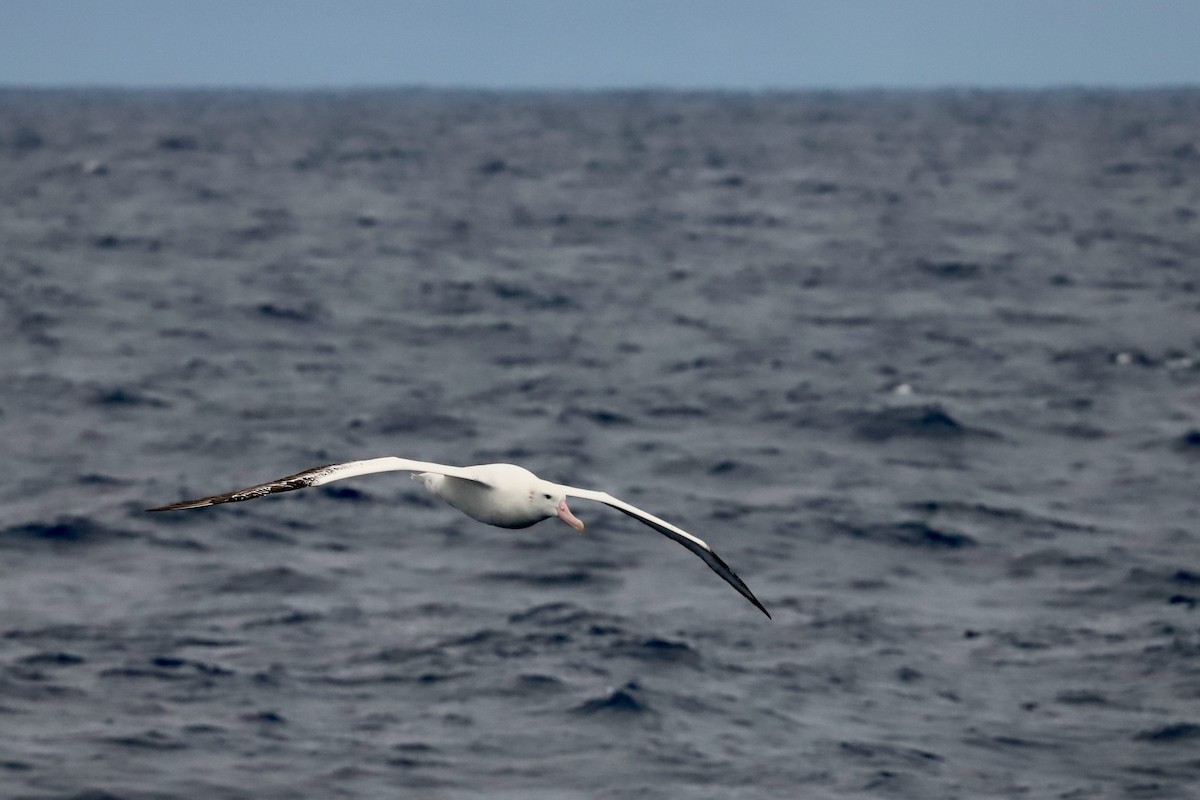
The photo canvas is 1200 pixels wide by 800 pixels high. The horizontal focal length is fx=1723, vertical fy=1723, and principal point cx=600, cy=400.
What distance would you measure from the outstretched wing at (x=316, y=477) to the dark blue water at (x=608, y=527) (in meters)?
6.68

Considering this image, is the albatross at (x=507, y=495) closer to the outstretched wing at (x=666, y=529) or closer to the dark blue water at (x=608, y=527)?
the outstretched wing at (x=666, y=529)

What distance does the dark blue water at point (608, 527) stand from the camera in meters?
16.5

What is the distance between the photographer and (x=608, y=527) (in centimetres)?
2312

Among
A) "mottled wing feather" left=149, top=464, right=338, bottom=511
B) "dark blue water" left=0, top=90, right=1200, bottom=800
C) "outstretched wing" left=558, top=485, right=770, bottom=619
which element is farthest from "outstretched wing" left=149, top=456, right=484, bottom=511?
"dark blue water" left=0, top=90, right=1200, bottom=800

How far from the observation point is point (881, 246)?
54.5 m

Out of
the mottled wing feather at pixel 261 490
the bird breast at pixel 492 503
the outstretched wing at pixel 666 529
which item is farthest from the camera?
the bird breast at pixel 492 503

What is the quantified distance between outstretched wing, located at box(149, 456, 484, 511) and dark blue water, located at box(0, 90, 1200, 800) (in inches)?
263

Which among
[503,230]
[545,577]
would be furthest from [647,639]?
[503,230]

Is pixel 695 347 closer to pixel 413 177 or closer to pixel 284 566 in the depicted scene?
pixel 284 566

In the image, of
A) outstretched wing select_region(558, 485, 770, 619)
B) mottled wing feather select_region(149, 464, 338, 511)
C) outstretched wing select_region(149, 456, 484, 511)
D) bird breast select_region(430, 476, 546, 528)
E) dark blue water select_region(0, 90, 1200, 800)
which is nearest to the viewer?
mottled wing feather select_region(149, 464, 338, 511)

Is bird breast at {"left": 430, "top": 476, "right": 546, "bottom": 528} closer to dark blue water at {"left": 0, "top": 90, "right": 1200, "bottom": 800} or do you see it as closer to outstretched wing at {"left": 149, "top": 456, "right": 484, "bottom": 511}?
outstretched wing at {"left": 149, "top": 456, "right": 484, "bottom": 511}

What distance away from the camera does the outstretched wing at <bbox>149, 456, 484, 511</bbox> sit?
27.2ft

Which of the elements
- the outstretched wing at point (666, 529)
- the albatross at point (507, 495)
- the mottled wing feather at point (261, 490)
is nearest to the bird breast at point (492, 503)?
the albatross at point (507, 495)

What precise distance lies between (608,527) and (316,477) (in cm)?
1432
